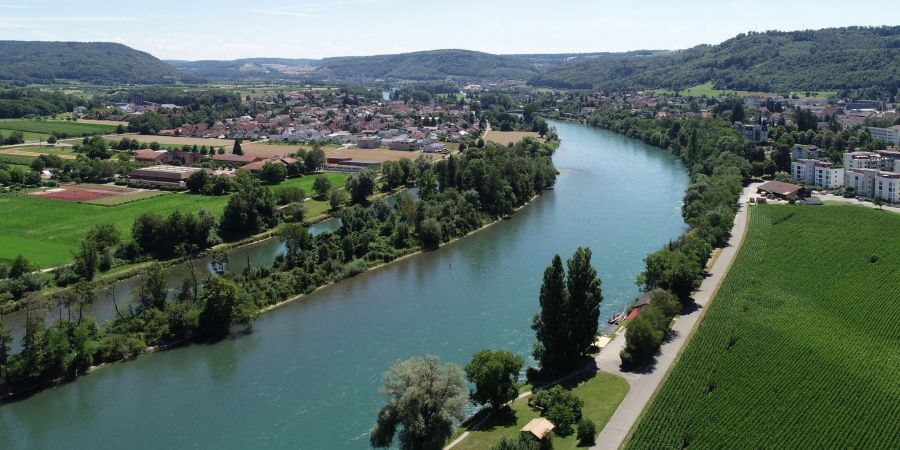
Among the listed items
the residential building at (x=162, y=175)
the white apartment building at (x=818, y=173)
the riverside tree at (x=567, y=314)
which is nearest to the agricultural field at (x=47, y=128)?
the residential building at (x=162, y=175)

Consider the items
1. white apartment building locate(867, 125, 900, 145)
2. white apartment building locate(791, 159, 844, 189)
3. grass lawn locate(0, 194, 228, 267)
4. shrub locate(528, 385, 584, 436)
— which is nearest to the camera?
shrub locate(528, 385, 584, 436)

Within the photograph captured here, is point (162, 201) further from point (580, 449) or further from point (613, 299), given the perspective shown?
point (580, 449)

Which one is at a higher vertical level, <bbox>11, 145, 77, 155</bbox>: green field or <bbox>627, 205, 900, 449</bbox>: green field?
<bbox>11, 145, 77, 155</bbox>: green field

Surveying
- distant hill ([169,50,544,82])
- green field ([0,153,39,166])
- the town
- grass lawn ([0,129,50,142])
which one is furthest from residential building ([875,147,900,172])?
distant hill ([169,50,544,82])

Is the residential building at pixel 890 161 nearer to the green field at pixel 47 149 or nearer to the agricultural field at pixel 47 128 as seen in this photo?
the green field at pixel 47 149

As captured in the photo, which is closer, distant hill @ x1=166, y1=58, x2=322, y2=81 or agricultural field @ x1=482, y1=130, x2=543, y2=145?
agricultural field @ x1=482, y1=130, x2=543, y2=145

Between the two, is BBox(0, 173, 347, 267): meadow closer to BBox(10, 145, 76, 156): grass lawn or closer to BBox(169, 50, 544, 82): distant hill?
BBox(10, 145, 76, 156): grass lawn
